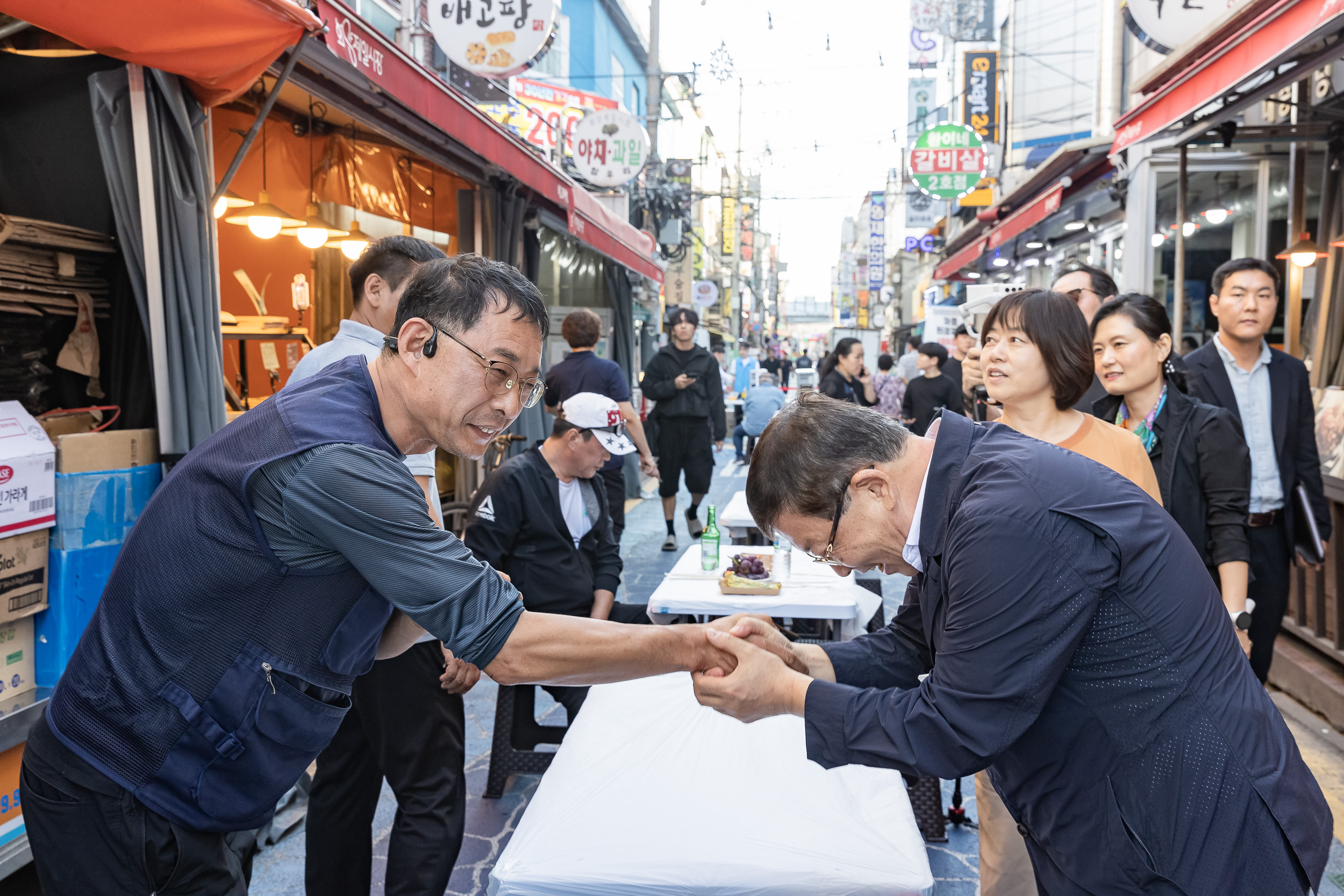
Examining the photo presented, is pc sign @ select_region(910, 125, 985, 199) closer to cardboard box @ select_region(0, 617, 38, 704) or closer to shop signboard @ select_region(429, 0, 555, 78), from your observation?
shop signboard @ select_region(429, 0, 555, 78)

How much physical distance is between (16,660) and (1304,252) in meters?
8.03

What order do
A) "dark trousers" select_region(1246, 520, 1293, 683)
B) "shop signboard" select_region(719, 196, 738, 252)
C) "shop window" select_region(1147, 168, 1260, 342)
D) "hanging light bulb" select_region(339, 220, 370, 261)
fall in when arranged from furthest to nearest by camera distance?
"shop signboard" select_region(719, 196, 738, 252) → "shop window" select_region(1147, 168, 1260, 342) → "hanging light bulb" select_region(339, 220, 370, 261) → "dark trousers" select_region(1246, 520, 1293, 683)

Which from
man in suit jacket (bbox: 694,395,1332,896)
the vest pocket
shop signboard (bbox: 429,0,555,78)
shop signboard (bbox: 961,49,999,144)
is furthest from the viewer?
shop signboard (bbox: 961,49,999,144)

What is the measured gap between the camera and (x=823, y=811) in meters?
2.41

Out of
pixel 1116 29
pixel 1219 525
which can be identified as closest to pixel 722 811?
pixel 1219 525

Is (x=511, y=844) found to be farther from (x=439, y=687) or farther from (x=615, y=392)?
(x=615, y=392)

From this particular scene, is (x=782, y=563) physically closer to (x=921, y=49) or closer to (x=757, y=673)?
(x=757, y=673)

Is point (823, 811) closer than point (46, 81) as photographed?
Yes

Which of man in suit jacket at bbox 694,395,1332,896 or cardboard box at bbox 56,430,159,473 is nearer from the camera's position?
man in suit jacket at bbox 694,395,1332,896

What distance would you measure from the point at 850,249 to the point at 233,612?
4397 inches

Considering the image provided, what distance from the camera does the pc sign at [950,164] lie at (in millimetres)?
13789

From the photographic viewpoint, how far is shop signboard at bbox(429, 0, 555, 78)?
672cm

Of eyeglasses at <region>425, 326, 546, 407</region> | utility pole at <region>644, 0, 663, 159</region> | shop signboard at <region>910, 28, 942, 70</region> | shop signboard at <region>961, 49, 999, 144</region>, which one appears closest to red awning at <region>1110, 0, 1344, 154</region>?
eyeglasses at <region>425, 326, 546, 407</region>

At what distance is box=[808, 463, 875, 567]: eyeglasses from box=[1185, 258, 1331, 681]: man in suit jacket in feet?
8.78
